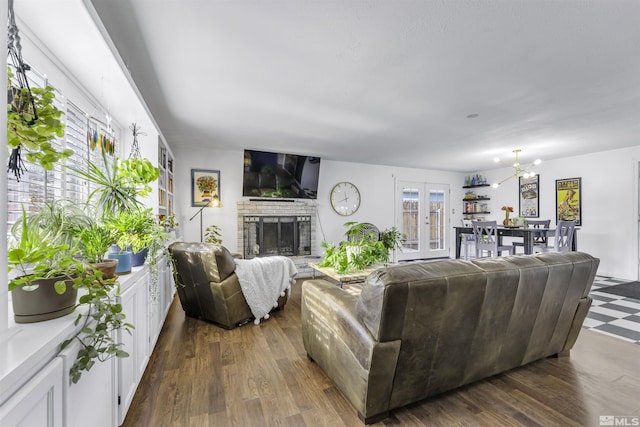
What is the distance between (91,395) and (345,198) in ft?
16.8

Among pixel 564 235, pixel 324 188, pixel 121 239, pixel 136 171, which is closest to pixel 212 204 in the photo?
pixel 324 188

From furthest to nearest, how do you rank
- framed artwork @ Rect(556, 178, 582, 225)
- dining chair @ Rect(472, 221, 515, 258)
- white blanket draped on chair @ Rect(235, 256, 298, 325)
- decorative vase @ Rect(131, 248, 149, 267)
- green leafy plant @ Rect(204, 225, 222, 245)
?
framed artwork @ Rect(556, 178, 582, 225) < dining chair @ Rect(472, 221, 515, 258) < green leafy plant @ Rect(204, 225, 222, 245) < white blanket draped on chair @ Rect(235, 256, 298, 325) < decorative vase @ Rect(131, 248, 149, 267)

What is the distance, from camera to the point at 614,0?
58.1 inches

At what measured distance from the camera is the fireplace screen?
16.1ft

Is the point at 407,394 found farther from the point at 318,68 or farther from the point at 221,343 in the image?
the point at 318,68

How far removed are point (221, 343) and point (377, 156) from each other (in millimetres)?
4199

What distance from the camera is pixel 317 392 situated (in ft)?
5.73

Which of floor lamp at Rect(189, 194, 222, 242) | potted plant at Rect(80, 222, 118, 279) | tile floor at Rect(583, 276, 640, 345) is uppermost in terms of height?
floor lamp at Rect(189, 194, 222, 242)

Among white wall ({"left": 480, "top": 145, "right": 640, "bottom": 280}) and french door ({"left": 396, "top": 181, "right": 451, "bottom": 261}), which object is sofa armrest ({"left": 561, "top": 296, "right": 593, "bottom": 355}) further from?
french door ({"left": 396, "top": 181, "right": 451, "bottom": 261})

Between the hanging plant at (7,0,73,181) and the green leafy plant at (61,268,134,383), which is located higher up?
the hanging plant at (7,0,73,181)

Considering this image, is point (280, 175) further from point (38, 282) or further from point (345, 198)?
point (38, 282)

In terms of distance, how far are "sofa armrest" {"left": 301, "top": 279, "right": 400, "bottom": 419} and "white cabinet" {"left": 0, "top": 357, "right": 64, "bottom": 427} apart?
3.79 feet

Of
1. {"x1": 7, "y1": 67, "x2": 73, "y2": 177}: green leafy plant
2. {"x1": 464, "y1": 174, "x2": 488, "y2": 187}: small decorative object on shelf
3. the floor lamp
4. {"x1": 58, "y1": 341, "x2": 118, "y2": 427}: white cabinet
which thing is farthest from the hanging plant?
{"x1": 464, "y1": 174, "x2": 488, "y2": 187}: small decorative object on shelf

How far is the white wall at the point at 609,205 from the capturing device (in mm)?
4574
